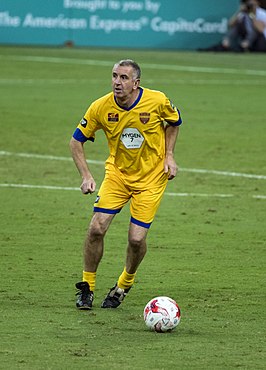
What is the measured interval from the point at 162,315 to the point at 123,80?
2.04 metres

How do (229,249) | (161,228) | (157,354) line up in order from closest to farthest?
(157,354)
(229,249)
(161,228)

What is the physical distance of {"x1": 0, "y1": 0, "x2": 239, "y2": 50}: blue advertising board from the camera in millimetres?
36219

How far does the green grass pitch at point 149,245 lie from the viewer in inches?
340

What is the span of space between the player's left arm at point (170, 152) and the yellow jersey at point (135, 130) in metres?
0.05

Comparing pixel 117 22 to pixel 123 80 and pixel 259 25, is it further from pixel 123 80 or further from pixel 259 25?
pixel 123 80

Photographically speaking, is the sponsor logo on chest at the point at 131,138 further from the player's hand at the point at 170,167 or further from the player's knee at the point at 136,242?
the player's knee at the point at 136,242

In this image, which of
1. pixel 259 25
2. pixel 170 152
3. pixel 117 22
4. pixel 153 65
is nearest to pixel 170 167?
pixel 170 152

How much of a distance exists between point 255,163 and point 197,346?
10.2 meters

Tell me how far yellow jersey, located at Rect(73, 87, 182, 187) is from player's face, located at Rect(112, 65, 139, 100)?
0.21 metres

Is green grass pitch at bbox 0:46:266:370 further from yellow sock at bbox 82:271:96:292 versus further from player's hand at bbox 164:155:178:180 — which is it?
player's hand at bbox 164:155:178:180

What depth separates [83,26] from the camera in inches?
1464

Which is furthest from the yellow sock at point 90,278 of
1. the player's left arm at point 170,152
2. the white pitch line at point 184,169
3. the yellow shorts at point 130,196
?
the white pitch line at point 184,169

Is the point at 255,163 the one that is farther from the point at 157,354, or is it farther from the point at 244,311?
the point at 157,354

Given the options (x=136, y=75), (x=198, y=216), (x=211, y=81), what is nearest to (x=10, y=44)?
(x=211, y=81)
